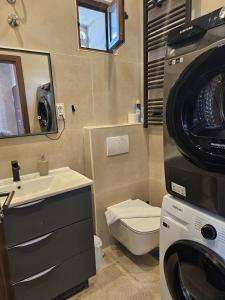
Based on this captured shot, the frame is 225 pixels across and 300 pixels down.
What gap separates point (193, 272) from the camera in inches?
35.9

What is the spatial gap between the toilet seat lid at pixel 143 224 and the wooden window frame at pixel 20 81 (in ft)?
3.52

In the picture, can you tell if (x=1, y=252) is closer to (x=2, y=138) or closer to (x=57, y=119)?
(x=2, y=138)

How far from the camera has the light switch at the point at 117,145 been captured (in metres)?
1.85

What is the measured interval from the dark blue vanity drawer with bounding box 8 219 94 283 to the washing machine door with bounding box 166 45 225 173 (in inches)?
36.5

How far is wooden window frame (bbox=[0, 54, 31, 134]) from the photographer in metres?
1.45

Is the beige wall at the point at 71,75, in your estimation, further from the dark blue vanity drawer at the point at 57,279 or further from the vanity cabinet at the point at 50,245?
the dark blue vanity drawer at the point at 57,279

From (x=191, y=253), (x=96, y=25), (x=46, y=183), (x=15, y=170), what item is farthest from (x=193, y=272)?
(x=96, y=25)

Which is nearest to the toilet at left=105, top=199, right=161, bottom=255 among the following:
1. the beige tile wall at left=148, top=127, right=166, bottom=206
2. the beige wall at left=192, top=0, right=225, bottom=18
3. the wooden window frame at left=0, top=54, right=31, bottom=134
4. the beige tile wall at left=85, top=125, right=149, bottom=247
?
the beige tile wall at left=85, top=125, right=149, bottom=247

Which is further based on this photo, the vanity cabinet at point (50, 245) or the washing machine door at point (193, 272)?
A: the vanity cabinet at point (50, 245)

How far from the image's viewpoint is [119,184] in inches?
78.8

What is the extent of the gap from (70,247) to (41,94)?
1.15 metres

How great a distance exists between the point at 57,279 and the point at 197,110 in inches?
54.3

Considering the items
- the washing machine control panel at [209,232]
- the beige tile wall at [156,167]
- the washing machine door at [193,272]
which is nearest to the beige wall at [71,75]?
the beige tile wall at [156,167]

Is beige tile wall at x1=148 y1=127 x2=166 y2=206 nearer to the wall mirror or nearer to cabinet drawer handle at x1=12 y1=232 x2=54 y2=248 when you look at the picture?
the wall mirror
